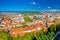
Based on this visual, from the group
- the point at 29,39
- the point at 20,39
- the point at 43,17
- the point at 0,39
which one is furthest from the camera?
the point at 43,17

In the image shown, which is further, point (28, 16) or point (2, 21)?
point (28, 16)

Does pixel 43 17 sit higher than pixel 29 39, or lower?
higher

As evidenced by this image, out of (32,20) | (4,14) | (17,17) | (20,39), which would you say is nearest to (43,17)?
(32,20)

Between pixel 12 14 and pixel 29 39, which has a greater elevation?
pixel 12 14

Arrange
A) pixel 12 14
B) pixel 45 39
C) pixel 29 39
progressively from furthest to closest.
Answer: pixel 12 14 → pixel 29 39 → pixel 45 39

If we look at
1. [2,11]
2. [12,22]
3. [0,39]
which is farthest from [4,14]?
[0,39]

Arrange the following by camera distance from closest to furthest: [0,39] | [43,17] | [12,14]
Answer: [0,39]
[12,14]
[43,17]

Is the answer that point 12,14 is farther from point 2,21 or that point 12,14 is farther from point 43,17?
point 43,17

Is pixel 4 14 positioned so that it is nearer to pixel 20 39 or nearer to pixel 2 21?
pixel 2 21

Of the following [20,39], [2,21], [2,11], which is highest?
[2,11]
